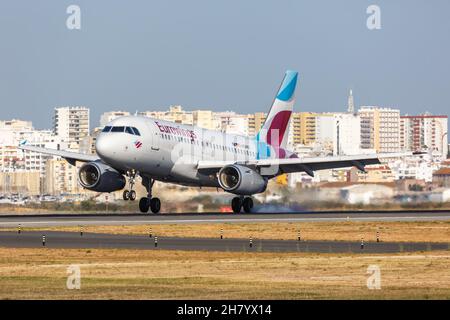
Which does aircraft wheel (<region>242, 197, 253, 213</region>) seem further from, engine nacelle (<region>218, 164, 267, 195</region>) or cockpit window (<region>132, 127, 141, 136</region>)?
cockpit window (<region>132, 127, 141, 136</region>)

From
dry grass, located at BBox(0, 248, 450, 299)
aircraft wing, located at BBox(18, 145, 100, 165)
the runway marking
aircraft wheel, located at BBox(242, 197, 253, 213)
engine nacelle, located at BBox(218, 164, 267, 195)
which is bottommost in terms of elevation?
dry grass, located at BBox(0, 248, 450, 299)

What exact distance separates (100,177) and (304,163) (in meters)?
14.6

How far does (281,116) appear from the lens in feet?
306

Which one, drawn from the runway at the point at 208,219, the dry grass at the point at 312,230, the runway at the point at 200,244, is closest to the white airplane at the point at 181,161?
the runway at the point at 208,219

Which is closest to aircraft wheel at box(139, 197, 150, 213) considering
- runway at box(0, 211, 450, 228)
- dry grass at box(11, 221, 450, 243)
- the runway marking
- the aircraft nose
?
runway at box(0, 211, 450, 228)

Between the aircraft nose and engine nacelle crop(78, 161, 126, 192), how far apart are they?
16.7 ft

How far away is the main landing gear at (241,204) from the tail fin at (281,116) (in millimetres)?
8609

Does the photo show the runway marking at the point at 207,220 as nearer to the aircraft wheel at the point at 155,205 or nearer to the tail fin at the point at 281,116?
the aircraft wheel at the point at 155,205

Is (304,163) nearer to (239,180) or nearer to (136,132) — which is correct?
(239,180)

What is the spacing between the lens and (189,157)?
78.8 metres

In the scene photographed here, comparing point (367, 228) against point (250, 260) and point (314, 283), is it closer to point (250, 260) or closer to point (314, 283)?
point (250, 260)

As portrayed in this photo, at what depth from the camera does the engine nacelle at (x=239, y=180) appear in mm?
77875

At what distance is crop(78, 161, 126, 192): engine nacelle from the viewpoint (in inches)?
3083

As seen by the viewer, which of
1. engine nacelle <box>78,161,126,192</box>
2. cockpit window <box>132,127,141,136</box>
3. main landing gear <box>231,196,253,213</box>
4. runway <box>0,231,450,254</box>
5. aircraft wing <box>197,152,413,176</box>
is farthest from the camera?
main landing gear <box>231,196,253,213</box>
